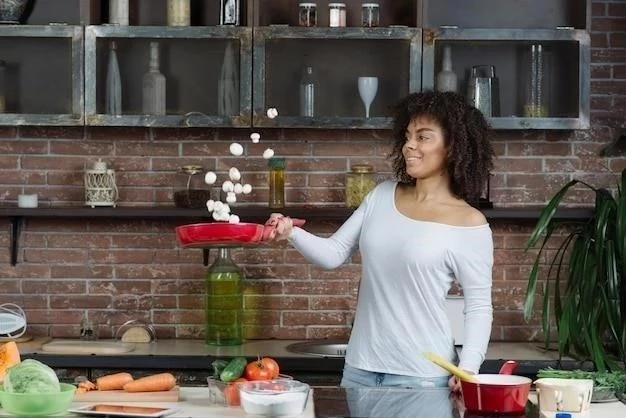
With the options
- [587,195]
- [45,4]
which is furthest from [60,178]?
[587,195]

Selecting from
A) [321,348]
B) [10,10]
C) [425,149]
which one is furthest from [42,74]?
[425,149]

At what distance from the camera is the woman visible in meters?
3.86

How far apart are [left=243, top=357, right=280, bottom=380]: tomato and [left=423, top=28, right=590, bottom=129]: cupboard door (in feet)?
6.50

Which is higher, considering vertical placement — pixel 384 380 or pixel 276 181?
pixel 276 181

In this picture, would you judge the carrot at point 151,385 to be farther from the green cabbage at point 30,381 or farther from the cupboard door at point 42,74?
the cupboard door at point 42,74

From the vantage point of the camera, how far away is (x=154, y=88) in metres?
5.12

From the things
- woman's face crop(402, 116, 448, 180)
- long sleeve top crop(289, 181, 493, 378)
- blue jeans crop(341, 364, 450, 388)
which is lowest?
blue jeans crop(341, 364, 450, 388)

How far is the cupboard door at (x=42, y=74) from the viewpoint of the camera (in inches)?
200

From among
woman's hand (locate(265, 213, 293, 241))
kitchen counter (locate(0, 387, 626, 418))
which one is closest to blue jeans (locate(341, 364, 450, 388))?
kitchen counter (locate(0, 387, 626, 418))

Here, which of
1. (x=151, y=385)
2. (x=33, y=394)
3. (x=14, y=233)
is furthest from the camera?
(x=14, y=233)

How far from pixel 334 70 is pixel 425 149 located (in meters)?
1.23

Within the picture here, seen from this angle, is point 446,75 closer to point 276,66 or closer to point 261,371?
point 276,66

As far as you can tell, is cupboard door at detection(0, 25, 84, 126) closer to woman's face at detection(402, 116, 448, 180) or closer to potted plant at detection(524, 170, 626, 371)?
woman's face at detection(402, 116, 448, 180)

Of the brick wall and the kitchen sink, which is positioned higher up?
the brick wall
